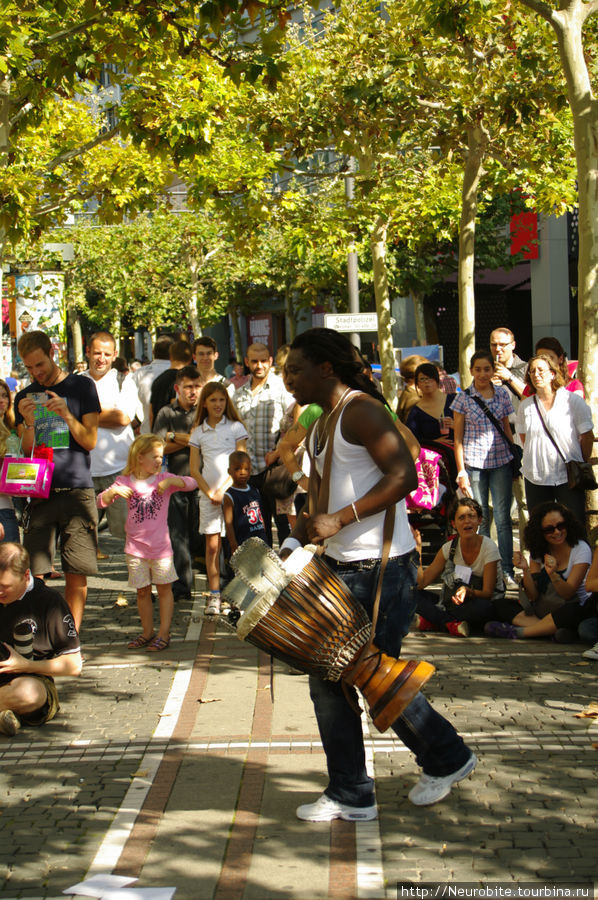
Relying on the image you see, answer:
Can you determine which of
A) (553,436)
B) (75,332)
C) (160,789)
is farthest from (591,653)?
(75,332)

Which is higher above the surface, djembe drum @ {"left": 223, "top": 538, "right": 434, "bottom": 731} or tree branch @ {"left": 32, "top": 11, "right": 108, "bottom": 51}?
tree branch @ {"left": 32, "top": 11, "right": 108, "bottom": 51}

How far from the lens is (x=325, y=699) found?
183 inches

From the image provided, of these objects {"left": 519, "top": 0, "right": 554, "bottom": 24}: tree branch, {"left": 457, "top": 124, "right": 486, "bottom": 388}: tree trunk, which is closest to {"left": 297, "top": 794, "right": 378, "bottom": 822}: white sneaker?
{"left": 519, "top": 0, "right": 554, "bottom": 24}: tree branch

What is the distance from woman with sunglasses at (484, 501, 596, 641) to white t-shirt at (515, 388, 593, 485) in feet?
1.62

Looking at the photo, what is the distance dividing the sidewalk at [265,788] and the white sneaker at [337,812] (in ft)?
0.13

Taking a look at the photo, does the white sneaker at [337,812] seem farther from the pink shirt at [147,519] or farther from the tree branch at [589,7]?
the tree branch at [589,7]

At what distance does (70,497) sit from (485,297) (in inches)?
1173

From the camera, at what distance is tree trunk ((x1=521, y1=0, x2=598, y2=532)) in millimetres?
9102

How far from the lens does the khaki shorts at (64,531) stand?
7.64 m

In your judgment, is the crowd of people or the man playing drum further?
the crowd of people

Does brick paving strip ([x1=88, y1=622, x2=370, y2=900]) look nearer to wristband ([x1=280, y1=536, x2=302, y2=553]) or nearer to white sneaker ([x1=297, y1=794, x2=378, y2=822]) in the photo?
white sneaker ([x1=297, y1=794, x2=378, y2=822])

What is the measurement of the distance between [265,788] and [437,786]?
82cm

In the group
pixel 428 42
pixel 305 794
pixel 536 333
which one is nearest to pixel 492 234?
pixel 536 333

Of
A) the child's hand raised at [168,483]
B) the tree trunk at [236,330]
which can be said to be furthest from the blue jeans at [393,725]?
the tree trunk at [236,330]
